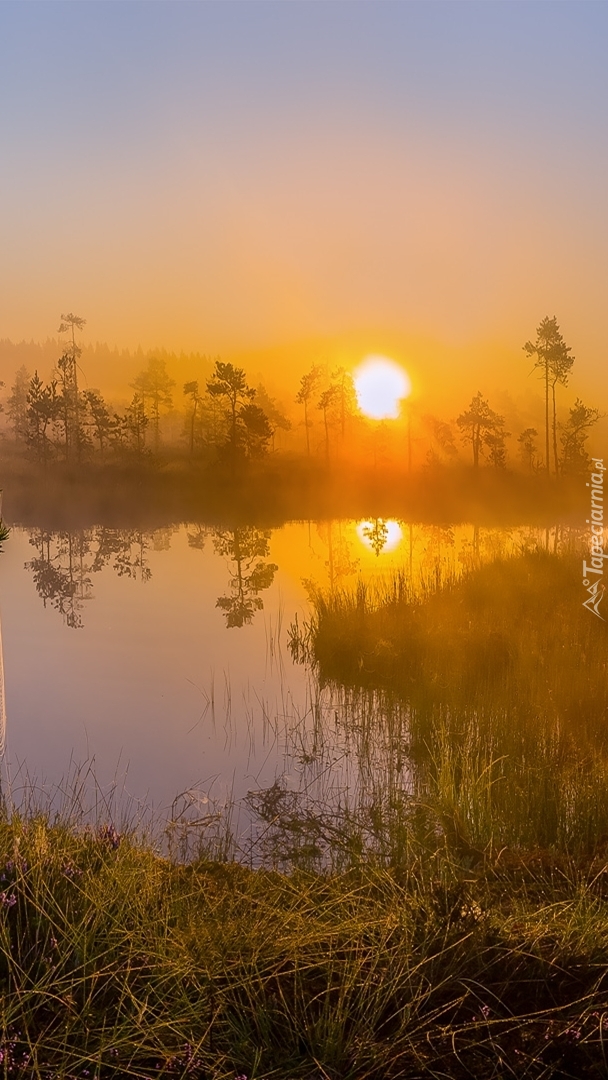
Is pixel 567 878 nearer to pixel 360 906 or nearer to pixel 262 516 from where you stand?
pixel 360 906

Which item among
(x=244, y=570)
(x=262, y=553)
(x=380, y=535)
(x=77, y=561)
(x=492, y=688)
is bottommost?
(x=492, y=688)

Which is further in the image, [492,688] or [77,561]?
[77,561]

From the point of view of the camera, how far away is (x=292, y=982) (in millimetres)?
3240

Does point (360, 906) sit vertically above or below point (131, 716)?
above

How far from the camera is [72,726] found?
378 inches

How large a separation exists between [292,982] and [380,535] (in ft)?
107

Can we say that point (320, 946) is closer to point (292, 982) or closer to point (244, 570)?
point (292, 982)

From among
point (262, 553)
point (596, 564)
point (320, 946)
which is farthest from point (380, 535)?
point (320, 946)

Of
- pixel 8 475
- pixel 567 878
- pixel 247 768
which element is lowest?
pixel 247 768

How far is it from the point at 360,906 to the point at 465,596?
11.7m

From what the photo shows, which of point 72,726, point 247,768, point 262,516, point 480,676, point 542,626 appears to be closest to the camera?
point 247,768

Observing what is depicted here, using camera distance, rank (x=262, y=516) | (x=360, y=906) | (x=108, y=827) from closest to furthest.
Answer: (x=360, y=906) → (x=108, y=827) → (x=262, y=516)

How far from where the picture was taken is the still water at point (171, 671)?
8.22 m

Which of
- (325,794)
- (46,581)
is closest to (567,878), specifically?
(325,794)
